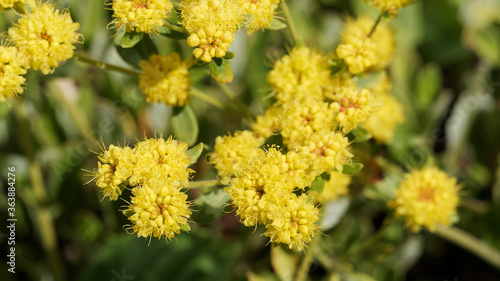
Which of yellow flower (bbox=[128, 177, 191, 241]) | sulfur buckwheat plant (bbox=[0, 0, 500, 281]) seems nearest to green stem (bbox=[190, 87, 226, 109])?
sulfur buckwheat plant (bbox=[0, 0, 500, 281])

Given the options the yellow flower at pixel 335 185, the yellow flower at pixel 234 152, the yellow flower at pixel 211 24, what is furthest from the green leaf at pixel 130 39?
the yellow flower at pixel 335 185

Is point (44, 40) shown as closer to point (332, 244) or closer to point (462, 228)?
point (332, 244)

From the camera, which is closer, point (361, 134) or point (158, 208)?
point (158, 208)

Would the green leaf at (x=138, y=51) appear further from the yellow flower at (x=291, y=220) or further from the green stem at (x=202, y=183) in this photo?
A: the yellow flower at (x=291, y=220)

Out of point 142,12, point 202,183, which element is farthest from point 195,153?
point 142,12

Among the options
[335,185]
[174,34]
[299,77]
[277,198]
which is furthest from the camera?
[335,185]

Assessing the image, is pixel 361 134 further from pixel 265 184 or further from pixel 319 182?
pixel 265 184

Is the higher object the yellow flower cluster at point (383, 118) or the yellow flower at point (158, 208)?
the yellow flower cluster at point (383, 118)
